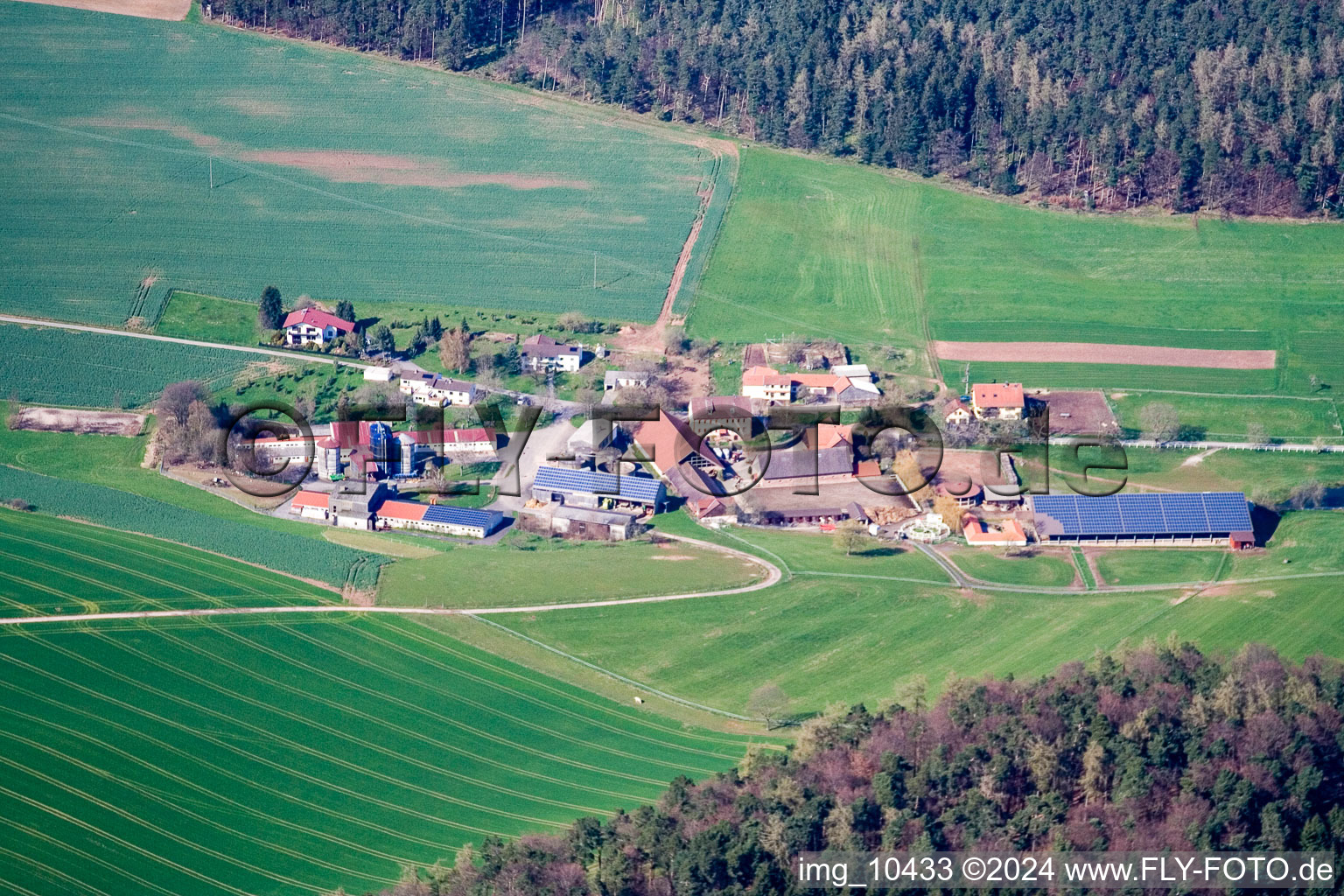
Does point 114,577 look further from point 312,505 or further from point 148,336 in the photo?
point 148,336

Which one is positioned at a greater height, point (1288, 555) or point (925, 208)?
point (925, 208)

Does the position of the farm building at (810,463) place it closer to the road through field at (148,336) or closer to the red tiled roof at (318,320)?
the road through field at (148,336)

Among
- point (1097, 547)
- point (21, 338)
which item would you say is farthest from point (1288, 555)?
point (21, 338)

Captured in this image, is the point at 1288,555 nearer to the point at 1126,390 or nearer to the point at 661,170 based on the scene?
the point at 1126,390

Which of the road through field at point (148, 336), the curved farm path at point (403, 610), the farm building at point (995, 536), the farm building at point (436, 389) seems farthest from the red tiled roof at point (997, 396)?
the road through field at point (148, 336)

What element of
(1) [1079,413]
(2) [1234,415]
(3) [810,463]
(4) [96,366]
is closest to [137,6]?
(4) [96,366]
